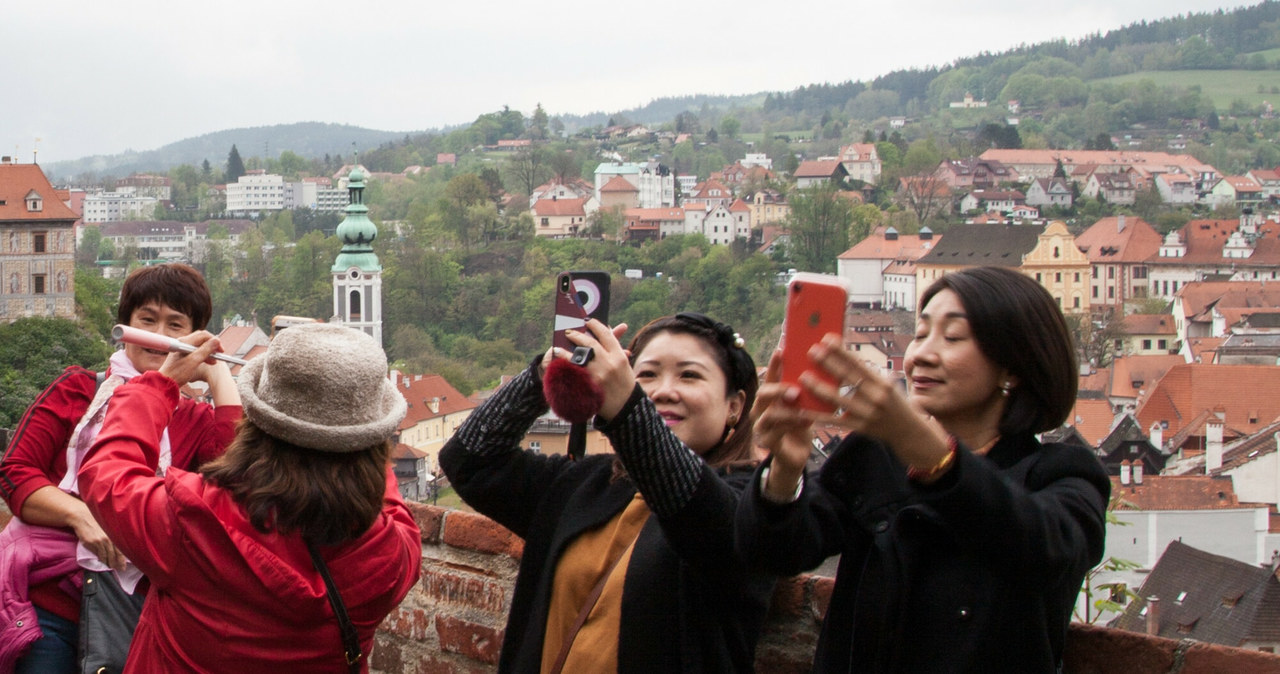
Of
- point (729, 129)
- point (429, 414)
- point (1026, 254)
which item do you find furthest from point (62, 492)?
point (729, 129)

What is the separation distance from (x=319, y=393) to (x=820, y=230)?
68.6 meters

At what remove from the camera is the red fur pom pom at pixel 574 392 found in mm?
1469

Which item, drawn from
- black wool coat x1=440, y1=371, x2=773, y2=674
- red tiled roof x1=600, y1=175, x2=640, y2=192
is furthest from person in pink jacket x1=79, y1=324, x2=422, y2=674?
red tiled roof x1=600, y1=175, x2=640, y2=192

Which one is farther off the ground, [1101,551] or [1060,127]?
[1060,127]

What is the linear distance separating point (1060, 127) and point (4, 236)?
92432mm

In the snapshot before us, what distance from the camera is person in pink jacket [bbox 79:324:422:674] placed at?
156 centimetres

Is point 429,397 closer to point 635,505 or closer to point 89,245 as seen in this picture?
point 635,505

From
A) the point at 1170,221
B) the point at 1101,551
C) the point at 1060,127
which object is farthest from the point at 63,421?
the point at 1060,127

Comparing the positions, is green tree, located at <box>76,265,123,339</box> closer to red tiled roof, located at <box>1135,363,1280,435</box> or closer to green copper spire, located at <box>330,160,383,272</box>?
green copper spire, located at <box>330,160,383,272</box>

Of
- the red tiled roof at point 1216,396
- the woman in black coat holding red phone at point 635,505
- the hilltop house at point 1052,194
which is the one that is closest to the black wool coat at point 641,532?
the woman in black coat holding red phone at point 635,505

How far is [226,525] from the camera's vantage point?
1.56 meters

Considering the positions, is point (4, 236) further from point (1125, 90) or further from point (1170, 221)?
point (1125, 90)

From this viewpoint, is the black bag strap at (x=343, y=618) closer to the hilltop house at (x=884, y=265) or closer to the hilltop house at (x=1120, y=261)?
the hilltop house at (x=884, y=265)

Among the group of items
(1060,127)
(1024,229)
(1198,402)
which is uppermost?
(1060,127)
